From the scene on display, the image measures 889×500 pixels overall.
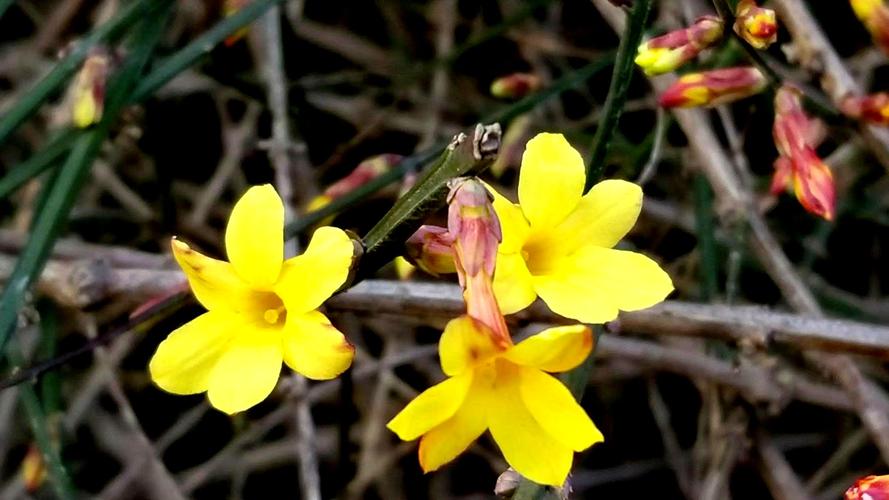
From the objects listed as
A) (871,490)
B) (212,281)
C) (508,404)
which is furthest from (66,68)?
(871,490)

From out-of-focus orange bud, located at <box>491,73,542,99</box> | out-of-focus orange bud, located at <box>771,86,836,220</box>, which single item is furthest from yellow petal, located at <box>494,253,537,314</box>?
out-of-focus orange bud, located at <box>491,73,542,99</box>

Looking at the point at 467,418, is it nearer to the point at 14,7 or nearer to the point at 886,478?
the point at 886,478

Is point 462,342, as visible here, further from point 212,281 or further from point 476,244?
point 212,281

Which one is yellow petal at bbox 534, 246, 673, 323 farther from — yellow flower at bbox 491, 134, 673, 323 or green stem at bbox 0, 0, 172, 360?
green stem at bbox 0, 0, 172, 360

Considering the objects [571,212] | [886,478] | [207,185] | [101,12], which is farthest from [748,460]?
[101,12]

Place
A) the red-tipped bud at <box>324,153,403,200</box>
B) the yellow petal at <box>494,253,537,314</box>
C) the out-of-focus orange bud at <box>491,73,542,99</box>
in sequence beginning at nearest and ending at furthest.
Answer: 1. the yellow petal at <box>494,253,537,314</box>
2. the red-tipped bud at <box>324,153,403,200</box>
3. the out-of-focus orange bud at <box>491,73,542,99</box>
